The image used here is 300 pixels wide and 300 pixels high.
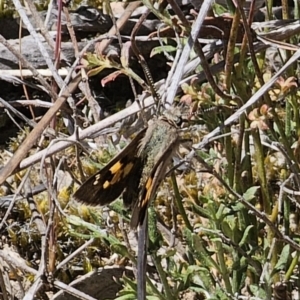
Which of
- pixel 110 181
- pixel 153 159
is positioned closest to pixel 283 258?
pixel 153 159

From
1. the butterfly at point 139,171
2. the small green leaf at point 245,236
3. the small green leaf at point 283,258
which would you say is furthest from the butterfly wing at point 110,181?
the small green leaf at point 283,258

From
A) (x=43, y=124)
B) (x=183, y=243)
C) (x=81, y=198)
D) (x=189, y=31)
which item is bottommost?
(x=183, y=243)

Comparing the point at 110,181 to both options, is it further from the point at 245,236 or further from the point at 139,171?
the point at 245,236

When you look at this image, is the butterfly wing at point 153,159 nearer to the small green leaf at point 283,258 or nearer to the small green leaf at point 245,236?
the small green leaf at point 245,236

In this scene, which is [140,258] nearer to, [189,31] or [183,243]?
[189,31]

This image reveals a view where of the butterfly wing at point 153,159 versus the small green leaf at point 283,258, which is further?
the small green leaf at point 283,258

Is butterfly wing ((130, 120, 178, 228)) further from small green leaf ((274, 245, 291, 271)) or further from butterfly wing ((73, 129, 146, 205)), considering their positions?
small green leaf ((274, 245, 291, 271))

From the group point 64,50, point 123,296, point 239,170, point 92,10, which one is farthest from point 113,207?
point 92,10
